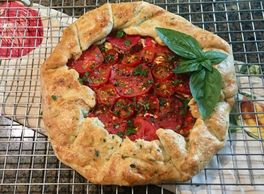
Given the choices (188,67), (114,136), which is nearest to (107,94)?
(114,136)

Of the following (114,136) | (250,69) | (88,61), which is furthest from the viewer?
(250,69)

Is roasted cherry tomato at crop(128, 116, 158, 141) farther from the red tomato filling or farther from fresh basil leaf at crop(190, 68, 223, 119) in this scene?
fresh basil leaf at crop(190, 68, 223, 119)

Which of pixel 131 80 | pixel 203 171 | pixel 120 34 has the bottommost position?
pixel 203 171

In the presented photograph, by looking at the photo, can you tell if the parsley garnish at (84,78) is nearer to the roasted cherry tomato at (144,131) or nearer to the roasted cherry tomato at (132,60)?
the roasted cherry tomato at (132,60)

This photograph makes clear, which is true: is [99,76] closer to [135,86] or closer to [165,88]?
[135,86]

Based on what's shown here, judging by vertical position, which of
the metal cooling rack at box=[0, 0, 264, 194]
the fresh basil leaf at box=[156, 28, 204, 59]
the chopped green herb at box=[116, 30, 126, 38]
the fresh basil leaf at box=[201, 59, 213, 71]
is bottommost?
the metal cooling rack at box=[0, 0, 264, 194]

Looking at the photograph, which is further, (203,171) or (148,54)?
(148,54)

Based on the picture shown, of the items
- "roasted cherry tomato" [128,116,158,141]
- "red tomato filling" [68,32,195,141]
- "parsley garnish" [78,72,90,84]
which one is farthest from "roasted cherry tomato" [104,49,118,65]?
"roasted cherry tomato" [128,116,158,141]
